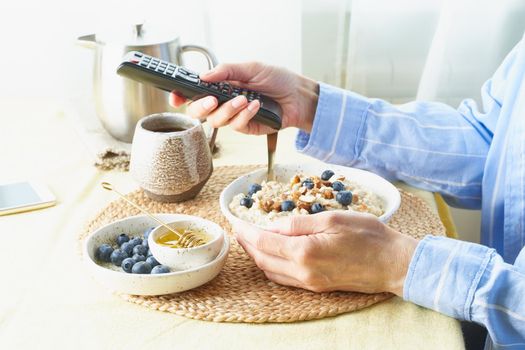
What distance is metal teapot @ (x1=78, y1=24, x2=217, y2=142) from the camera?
1211 millimetres

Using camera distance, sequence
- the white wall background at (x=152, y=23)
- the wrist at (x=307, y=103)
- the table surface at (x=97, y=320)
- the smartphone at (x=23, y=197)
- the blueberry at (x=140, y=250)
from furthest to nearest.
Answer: the white wall background at (x=152, y=23), the wrist at (x=307, y=103), the smartphone at (x=23, y=197), the blueberry at (x=140, y=250), the table surface at (x=97, y=320)

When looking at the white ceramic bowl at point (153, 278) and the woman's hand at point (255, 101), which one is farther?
the woman's hand at point (255, 101)

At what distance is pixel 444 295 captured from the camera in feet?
2.50

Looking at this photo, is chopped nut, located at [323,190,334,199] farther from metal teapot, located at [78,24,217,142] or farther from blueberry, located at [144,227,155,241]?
metal teapot, located at [78,24,217,142]

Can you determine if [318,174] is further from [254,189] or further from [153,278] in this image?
[153,278]

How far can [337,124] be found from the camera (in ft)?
3.72

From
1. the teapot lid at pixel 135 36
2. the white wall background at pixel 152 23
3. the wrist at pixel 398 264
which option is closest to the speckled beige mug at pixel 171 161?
the teapot lid at pixel 135 36

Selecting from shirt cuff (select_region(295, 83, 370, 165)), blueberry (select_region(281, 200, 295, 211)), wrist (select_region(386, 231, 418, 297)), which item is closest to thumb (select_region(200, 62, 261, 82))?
shirt cuff (select_region(295, 83, 370, 165))

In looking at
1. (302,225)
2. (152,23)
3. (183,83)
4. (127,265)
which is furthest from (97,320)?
(152,23)

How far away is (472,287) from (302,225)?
0.20 m

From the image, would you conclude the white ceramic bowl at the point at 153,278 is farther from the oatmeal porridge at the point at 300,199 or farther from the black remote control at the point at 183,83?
the black remote control at the point at 183,83

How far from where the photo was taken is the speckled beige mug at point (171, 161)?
99cm

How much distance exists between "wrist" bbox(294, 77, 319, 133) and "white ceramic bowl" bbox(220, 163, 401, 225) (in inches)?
4.0

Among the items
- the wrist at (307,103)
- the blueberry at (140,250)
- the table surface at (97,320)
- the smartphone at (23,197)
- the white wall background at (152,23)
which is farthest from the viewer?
the white wall background at (152,23)
